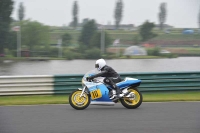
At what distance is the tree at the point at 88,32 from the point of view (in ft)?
41.4

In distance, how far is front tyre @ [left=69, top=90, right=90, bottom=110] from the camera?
31.4 ft

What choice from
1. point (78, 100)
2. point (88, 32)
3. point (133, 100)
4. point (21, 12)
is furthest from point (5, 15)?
point (133, 100)

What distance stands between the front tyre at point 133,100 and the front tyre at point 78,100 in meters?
1.01

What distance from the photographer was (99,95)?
9.67 m

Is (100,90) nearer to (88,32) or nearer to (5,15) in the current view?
(88,32)

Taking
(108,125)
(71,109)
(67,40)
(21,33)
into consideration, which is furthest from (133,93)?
(21,33)

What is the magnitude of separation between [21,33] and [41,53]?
1308 millimetres

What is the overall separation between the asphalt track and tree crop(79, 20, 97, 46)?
3.11 m

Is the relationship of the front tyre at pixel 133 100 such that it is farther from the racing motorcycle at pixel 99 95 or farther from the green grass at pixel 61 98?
the green grass at pixel 61 98

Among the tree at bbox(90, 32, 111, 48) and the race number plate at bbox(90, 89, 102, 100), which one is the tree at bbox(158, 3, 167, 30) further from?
the race number plate at bbox(90, 89, 102, 100)

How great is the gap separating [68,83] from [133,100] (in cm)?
349

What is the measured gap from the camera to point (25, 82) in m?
12.3

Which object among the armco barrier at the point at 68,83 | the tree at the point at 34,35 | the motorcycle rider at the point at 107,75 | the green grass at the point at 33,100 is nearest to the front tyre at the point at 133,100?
the motorcycle rider at the point at 107,75

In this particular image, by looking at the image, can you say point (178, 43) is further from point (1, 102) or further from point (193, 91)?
point (1, 102)
